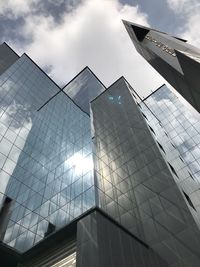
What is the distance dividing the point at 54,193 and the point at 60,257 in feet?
45.8

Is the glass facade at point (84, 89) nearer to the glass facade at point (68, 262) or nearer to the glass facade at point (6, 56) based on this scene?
the glass facade at point (6, 56)

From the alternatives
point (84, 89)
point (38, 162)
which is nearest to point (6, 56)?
point (84, 89)

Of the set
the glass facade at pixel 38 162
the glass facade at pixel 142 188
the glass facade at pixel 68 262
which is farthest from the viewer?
the glass facade at pixel 38 162

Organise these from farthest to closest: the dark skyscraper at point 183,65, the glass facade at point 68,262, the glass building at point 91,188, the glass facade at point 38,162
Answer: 1. the glass facade at point 38,162
2. the glass building at point 91,188
3. the glass facade at point 68,262
4. the dark skyscraper at point 183,65

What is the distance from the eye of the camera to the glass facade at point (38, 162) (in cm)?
2578

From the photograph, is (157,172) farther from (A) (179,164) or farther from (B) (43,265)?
(B) (43,265)

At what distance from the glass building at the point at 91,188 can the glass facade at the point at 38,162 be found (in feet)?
0.46

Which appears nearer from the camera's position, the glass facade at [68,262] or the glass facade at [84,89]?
the glass facade at [68,262]

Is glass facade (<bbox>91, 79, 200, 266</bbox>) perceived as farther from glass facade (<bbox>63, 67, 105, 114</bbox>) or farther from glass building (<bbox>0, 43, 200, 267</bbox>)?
glass facade (<bbox>63, 67, 105, 114</bbox>)

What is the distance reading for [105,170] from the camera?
29203 mm

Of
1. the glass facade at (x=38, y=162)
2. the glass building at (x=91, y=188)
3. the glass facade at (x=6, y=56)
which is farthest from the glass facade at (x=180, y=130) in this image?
the glass facade at (x=6, y=56)

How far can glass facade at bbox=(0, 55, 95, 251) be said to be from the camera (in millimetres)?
25781

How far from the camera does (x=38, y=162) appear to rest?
121ft

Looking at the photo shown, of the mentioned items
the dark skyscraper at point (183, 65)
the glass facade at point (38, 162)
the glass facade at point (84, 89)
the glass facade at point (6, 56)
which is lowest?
the dark skyscraper at point (183, 65)
